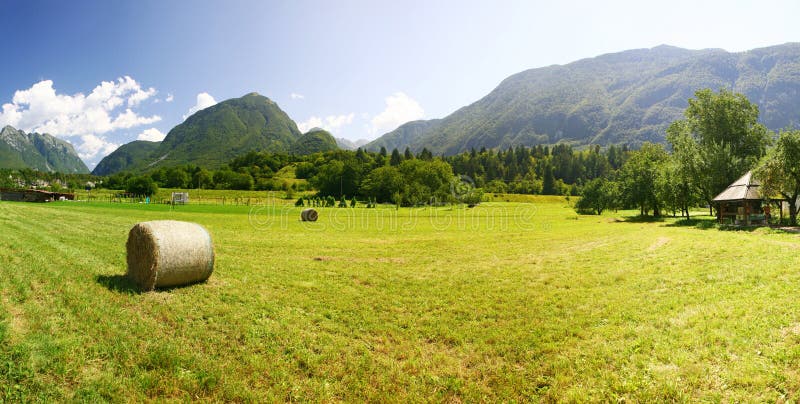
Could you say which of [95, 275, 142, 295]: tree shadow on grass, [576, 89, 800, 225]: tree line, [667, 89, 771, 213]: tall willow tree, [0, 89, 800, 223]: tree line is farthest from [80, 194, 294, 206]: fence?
[667, 89, 771, 213]: tall willow tree

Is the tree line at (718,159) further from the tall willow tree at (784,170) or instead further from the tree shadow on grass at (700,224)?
the tree shadow on grass at (700,224)

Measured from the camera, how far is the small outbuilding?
30328mm

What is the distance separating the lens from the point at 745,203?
30.7 m

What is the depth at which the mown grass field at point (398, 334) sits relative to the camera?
5.81 metres

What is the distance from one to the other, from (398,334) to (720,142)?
175ft

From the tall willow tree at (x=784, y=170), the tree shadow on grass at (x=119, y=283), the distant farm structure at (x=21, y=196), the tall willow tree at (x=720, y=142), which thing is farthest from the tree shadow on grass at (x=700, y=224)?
the distant farm structure at (x=21, y=196)

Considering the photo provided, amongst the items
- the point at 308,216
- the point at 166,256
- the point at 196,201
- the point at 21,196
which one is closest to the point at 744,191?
the point at 166,256

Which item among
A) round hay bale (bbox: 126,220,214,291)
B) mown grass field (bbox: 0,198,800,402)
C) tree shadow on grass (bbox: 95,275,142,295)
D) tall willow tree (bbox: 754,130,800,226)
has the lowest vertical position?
mown grass field (bbox: 0,198,800,402)

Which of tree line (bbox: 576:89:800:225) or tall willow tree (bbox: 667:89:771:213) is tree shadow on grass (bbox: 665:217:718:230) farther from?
tall willow tree (bbox: 667:89:771:213)

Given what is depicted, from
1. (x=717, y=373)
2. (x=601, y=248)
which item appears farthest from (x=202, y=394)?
(x=601, y=248)

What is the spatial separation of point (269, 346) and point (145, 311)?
3842mm

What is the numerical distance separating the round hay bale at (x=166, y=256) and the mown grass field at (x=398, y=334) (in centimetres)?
59

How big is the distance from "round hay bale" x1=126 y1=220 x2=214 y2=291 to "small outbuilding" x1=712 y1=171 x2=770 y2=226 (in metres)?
41.1

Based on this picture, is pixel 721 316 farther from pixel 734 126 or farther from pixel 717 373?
pixel 734 126
